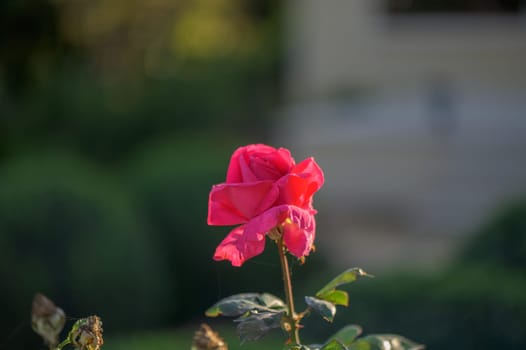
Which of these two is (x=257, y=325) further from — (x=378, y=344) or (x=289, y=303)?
(x=378, y=344)

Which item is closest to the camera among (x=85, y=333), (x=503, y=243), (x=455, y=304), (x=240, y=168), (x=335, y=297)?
(x=85, y=333)

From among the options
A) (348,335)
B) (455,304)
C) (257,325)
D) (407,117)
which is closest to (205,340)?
(257,325)

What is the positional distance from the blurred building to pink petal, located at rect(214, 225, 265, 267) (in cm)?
429

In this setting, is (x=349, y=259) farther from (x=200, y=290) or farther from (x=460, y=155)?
(x=460, y=155)

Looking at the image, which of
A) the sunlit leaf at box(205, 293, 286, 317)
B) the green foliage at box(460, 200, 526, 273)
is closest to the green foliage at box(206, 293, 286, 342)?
the sunlit leaf at box(205, 293, 286, 317)

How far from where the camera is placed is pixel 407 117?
8672 millimetres

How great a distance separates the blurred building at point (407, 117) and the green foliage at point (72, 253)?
61.1 inches

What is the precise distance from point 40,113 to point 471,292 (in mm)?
6196

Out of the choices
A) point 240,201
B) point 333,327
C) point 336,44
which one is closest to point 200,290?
point 333,327

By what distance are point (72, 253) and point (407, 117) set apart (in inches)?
208

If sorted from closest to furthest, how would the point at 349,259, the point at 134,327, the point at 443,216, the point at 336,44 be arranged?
the point at 134,327
the point at 349,259
the point at 443,216
the point at 336,44

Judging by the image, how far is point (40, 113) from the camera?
8.45 meters

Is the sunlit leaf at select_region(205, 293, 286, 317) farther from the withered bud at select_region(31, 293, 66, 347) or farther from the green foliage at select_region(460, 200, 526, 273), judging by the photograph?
the green foliage at select_region(460, 200, 526, 273)

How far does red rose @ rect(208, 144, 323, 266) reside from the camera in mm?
1045
